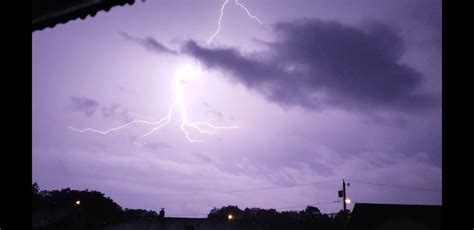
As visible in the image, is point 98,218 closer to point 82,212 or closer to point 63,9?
point 82,212

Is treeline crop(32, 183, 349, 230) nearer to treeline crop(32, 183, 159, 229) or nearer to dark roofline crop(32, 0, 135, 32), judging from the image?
treeline crop(32, 183, 159, 229)

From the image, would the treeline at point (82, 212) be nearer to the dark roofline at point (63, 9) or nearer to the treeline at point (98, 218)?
the treeline at point (98, 218)

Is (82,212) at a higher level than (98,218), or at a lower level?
higher

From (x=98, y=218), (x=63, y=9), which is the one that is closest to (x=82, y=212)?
(x=98, y=218)

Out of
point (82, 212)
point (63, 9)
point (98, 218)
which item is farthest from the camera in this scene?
point (98, 218)

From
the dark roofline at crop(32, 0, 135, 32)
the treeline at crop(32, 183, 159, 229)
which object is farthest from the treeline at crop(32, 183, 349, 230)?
the dark roofline at crop(32, 0, 135, 32)

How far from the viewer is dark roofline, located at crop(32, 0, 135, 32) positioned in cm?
327

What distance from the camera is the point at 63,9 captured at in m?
3.45
